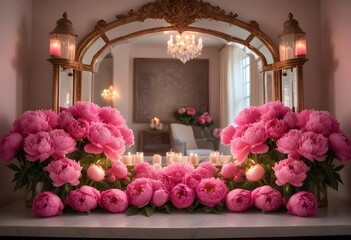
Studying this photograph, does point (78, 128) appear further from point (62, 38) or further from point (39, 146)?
point (62, 38)

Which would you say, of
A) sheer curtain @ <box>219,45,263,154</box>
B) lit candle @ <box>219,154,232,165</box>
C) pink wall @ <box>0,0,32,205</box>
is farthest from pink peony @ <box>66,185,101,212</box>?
sheer curtain @ <box>219,45,263,154</box>

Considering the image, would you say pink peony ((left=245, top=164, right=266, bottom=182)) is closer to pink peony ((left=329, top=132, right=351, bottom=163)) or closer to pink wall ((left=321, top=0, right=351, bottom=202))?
pink peony ((left=329, top=132, right=351, bottom=163))

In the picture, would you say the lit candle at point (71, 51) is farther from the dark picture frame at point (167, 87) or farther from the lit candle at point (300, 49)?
the lit candle at point (300, 49)

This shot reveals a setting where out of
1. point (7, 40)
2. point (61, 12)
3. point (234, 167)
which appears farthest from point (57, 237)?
point (61, 12)

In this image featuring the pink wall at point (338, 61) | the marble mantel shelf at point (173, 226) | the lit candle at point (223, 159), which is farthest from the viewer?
the lit candle at point (223, 159)

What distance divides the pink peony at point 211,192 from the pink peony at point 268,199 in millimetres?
103

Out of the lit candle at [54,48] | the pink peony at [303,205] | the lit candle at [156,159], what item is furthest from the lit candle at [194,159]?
the lit candle at [54,48]

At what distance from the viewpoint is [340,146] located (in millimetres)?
945

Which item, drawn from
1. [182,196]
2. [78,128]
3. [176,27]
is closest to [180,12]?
[176,27]

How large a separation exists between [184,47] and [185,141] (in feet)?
1.32

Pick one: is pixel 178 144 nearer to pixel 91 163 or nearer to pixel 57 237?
pixel 91 163

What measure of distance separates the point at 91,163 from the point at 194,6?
2.46 feet

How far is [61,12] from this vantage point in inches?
50.6

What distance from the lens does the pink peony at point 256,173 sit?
99 centimetres
